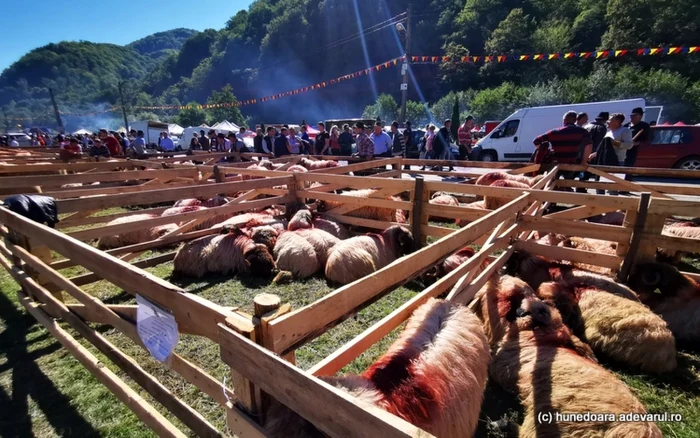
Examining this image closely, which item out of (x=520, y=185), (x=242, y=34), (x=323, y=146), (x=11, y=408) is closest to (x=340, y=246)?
(x=11, y=408)

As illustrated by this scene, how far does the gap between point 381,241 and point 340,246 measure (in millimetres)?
706

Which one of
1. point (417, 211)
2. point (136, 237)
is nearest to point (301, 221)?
point (417, 211)

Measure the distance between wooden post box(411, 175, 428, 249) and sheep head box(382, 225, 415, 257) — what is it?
279 millimetres

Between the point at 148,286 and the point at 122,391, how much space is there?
1.30 m

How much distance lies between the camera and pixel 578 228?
177 inches

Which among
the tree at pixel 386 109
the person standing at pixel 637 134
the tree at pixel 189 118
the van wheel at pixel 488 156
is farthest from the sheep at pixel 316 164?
the tree at pixel 189 118

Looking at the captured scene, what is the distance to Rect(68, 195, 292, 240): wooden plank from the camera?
4430 mm

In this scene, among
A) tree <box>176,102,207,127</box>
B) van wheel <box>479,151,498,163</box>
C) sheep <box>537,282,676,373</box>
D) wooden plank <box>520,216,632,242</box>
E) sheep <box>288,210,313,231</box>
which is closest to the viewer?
sheep <box>537,282,676,373</box>

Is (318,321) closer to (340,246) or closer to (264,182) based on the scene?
(340,246)

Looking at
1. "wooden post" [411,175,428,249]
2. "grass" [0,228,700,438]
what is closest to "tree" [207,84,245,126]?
"wooden post" [411,175,428,249]

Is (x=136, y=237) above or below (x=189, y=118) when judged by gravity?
below

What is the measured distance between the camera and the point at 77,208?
4.22 m

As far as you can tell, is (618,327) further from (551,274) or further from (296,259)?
(296,259)

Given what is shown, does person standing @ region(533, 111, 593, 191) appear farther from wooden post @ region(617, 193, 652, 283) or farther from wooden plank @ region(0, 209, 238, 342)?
wooden plank @ region(0, 209, 238, 342)
